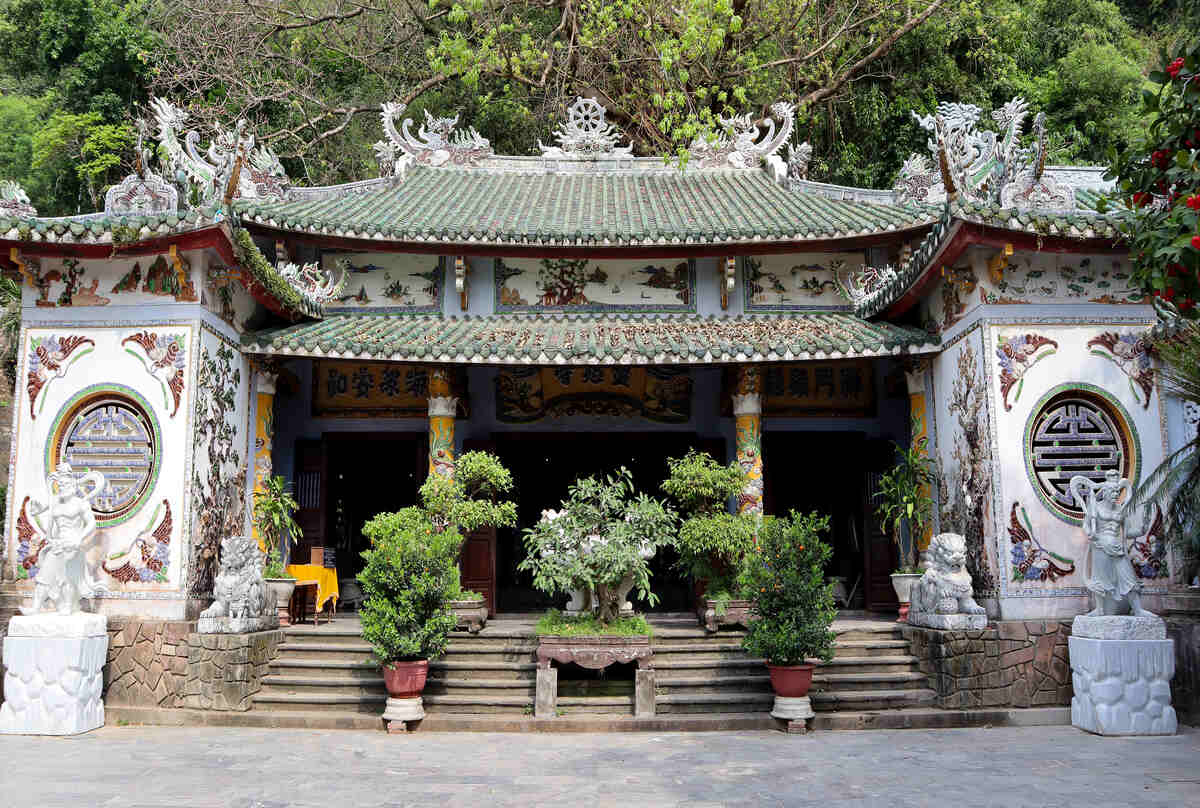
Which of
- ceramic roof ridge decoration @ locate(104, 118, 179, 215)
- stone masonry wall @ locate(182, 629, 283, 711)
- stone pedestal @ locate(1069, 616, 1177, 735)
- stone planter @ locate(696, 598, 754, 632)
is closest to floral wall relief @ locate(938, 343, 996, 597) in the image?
stone pedestal @ locate(1069, 616, 1177, 735)

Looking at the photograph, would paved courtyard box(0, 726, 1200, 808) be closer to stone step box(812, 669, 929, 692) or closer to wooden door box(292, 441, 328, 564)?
stone step box(812, 669, 929, 692)

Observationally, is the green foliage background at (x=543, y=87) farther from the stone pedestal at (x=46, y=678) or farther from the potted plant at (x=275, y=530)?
the stone pedestal at (x=46, y=678)

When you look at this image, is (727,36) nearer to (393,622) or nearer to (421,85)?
(421,85)

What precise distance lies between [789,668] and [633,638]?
→ 136 centimetres

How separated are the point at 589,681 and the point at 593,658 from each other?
1.36 ft

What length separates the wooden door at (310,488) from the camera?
11.0m

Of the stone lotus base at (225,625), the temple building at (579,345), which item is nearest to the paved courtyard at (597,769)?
the stone lotus base at (225,625)

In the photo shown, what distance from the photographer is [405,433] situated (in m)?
11.1

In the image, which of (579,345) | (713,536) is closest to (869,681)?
(713,536)

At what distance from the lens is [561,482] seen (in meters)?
13.4

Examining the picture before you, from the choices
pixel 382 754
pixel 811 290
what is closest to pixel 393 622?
pixel 382 754

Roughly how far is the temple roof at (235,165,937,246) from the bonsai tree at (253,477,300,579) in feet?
9.67

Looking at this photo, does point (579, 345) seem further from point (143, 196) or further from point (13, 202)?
point (13, 202)

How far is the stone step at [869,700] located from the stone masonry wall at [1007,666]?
0.17 m
